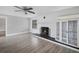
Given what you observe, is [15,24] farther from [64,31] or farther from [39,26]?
[64,31]

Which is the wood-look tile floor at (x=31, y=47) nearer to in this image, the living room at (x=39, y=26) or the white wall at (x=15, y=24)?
the living room at (x=39, y=26)

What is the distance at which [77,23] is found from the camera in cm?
297

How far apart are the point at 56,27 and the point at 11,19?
9.88 feet

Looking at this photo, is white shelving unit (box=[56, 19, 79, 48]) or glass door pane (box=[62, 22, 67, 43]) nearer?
white shelving unit (box=[56, 19, 79, 48])

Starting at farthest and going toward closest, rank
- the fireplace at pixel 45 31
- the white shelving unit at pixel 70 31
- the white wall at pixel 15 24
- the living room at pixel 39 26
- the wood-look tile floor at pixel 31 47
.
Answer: the fireplace at pixel 45 31
the white wall at pixel 15 24
the living room at pixel 39 26
the white shelving unit at pixel 70 31
the wood-look tile floor at pixel 31 47

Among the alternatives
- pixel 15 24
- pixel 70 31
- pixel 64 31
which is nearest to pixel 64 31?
pixel 64 31

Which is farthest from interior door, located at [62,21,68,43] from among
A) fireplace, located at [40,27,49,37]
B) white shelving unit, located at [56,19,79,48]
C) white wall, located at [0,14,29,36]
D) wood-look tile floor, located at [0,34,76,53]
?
white wall, located at [0,14,29,36]

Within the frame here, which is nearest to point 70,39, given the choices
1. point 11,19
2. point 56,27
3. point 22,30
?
point 56,27

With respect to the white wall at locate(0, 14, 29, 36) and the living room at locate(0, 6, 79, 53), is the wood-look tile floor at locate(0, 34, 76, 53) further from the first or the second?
the white wall at locate(0, 14, 29, 36)

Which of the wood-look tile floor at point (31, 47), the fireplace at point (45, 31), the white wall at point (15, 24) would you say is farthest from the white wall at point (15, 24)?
the fireplace at point (45, 31)

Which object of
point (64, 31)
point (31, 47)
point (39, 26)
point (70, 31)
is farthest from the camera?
point (39, 26)

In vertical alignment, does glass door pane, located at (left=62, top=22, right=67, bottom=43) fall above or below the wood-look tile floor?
above

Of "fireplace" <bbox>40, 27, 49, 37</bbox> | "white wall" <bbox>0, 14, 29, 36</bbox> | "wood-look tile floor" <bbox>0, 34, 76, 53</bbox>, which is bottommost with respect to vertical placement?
"wood-look tile floor" <bbox>0, 34, 76, 53</bbox>
